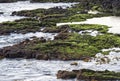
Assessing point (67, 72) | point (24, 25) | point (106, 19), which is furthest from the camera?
point (106, 19)

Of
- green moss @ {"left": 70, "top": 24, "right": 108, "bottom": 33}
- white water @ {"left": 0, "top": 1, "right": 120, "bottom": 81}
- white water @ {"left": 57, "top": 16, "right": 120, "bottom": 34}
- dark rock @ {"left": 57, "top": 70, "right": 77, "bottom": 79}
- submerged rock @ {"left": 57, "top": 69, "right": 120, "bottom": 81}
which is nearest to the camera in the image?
submerged rock @ {"left": 57, "top": 69, "right": 120, "bottom": 81}

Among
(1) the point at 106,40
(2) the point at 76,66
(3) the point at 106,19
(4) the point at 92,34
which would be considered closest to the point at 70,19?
(3) the point at 106,19

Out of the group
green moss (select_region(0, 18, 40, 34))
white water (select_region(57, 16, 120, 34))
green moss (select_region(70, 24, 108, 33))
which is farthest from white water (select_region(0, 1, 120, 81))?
green moss (select_region(0, 18, 40, 34))

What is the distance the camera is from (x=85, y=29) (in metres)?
52.7

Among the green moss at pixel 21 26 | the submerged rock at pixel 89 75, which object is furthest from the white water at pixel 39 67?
the green moss at pixel 21 26

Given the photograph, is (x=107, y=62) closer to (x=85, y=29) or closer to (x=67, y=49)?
(x=67, y=49)

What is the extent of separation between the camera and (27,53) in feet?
130

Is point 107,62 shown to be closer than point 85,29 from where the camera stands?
Yes

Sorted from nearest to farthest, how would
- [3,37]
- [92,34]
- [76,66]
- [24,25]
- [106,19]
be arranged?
1. [76,66]
2. [92,34]
3. [3,37]
4. [24,25]
5. [106,19]

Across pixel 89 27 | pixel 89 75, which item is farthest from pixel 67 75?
pixel 89 27

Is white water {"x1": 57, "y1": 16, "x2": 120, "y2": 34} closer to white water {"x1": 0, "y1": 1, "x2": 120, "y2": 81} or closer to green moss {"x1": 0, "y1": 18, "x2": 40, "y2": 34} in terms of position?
green moss {"x1": 0, "y1": 18, "x2": 40, "y2": 34}

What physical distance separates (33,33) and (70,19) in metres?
12.4

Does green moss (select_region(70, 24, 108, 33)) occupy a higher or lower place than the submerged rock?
lower

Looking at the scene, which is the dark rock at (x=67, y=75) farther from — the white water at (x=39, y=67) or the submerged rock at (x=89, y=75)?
the white water at (x=39, y=67)
